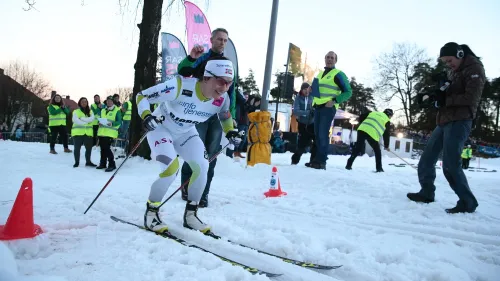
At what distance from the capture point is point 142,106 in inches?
128

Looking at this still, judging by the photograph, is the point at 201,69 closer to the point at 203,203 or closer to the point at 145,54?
the point at 203,203

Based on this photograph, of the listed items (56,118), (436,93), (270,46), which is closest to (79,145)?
(56,118)

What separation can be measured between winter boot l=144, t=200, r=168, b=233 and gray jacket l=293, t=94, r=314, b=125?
5.25 meters

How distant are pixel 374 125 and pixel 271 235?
576cm

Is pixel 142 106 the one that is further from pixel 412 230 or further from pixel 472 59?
pixel 472 59

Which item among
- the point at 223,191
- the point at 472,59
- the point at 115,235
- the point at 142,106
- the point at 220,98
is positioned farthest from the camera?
the point at 223,191

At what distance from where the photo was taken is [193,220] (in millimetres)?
3244

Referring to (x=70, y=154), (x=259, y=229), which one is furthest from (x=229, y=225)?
(x=70, y=154)

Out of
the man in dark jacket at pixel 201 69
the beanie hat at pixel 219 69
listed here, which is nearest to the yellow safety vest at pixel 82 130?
the man in dark jacket at pixel 201 69

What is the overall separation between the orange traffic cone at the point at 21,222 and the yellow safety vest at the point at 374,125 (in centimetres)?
688

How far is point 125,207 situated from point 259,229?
5.74ft

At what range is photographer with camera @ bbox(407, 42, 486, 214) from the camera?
150 inches

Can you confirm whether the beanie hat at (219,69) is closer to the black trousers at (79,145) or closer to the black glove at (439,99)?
the black glove at (439,99)

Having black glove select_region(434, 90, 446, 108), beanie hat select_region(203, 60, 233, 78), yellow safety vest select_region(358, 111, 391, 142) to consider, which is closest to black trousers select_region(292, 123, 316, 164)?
yellow safety vest select_region(358, 111, 391, 142)
